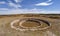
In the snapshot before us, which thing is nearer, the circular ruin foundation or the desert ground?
the desert ground

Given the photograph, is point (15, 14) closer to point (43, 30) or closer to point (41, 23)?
point (41, 23)

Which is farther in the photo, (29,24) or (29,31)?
(29,24)

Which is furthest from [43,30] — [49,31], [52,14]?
[52,14]

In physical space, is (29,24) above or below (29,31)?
above

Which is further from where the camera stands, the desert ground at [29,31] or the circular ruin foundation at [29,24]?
the circular ruin foundation at [29,24]
